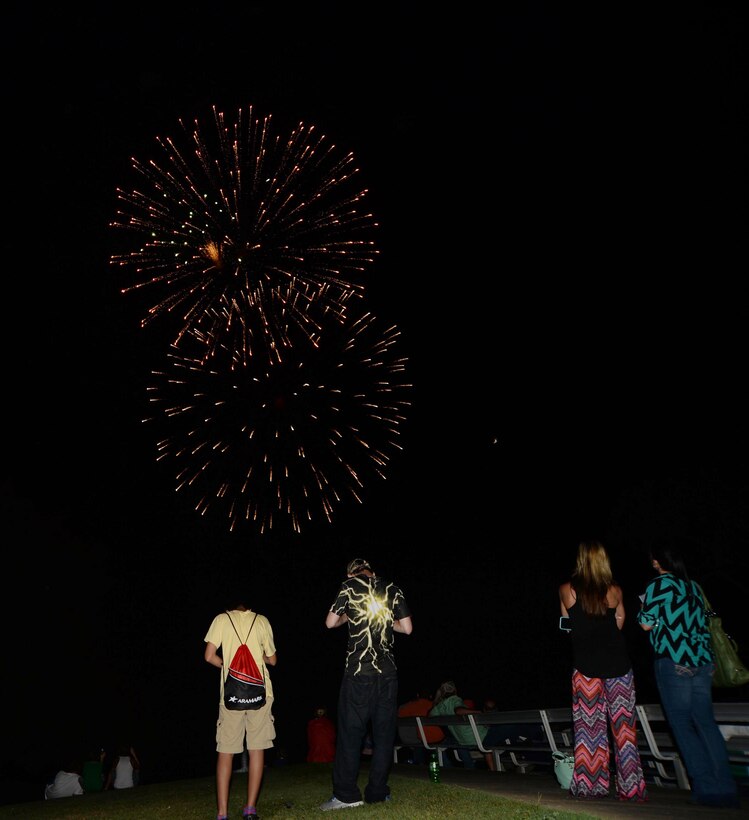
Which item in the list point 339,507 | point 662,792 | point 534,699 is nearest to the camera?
point 662,792

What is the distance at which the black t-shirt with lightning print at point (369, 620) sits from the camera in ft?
17.9

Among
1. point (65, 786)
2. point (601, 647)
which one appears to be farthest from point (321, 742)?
point (601, 647)

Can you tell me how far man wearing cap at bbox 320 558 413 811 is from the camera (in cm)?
532

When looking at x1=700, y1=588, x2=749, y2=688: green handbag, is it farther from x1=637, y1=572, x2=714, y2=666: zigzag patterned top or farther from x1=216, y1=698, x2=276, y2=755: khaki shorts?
x1=216, y1=698, x2=276, y2=755: khaki shorts

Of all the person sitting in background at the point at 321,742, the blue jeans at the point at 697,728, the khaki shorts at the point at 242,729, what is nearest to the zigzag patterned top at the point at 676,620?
the blue jeans at the point at 697,728

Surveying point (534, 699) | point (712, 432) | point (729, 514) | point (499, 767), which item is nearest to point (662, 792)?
point (499, 767)

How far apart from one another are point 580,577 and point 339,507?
2622 centimetres

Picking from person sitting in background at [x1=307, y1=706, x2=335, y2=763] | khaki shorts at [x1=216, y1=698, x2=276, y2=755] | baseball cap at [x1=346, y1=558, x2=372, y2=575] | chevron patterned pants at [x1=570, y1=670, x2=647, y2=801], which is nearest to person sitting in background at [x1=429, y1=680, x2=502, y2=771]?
person sitting in background at [x1=307, y1=706, x2=335, y2=763]

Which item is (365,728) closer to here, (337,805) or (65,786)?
(337,805)

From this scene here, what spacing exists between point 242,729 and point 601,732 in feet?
8.03

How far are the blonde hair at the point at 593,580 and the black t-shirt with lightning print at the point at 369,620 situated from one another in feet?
4.01

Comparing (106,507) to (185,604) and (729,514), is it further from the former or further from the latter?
(729,514)

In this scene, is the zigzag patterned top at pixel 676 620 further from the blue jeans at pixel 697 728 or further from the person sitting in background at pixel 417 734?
the person sitting in background at pixel 417 734

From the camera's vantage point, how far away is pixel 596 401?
2273 centimetres
